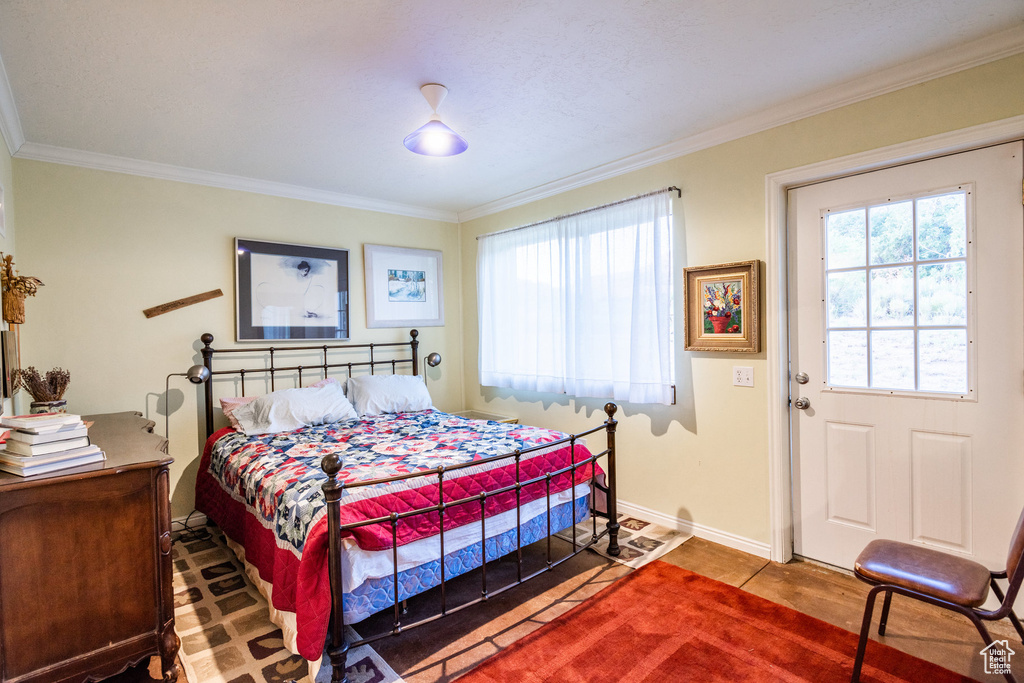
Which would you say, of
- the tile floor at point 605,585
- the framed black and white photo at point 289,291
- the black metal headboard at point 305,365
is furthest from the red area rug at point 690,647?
the framed black and white photo at point 289,291

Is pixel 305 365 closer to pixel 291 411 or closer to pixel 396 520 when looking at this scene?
pixel 291 411

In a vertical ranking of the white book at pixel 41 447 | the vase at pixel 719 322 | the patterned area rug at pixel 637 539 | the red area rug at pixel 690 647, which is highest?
the vase at pixel 719 322

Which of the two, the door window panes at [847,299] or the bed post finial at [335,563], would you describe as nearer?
the bed post finial at [335,563]

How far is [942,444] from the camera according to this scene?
237cm

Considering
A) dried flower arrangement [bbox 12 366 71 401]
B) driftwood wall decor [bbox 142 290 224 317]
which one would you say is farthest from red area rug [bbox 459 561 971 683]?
driftwood wall decor [bbox 142 290 224 317]

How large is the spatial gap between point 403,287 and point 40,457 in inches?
122

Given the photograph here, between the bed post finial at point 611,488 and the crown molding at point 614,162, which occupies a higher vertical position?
the crown molding at point 614,162

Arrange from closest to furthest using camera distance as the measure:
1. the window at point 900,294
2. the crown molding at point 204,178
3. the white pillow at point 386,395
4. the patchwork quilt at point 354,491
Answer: the patchwork quilt at point 354,491 < the window at point 900,294 < the crown molding at point 204,178 < the white pillow at point 386,395

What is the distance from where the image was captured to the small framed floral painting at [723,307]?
2.86 meters

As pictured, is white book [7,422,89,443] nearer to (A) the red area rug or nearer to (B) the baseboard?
(A) the red area rug

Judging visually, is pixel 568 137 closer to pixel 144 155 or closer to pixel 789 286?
pixel 789 286

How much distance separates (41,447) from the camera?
171 cm

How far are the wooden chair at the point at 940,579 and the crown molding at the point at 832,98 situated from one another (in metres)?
1.91

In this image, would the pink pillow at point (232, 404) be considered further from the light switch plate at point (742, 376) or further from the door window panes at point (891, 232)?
the door window panes at point (891, 232)
